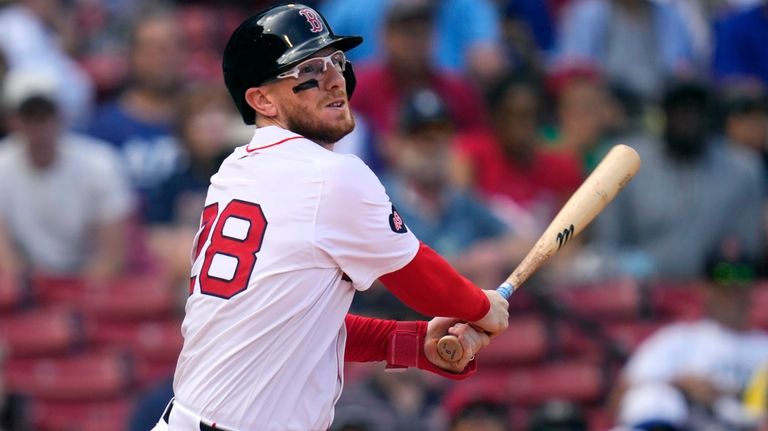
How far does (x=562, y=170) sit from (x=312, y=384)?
511cm

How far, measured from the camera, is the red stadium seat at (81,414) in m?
7.59

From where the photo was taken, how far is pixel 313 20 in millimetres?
4113

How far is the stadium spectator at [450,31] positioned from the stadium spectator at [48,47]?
66.7 inches

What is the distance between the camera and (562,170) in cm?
888

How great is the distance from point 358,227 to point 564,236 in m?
0.81

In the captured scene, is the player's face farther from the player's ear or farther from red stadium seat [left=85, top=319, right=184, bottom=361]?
red stadium seat [left=85, top=319, right=184, bottom=361]

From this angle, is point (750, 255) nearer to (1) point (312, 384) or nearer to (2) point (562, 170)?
(2) point (562, 170)

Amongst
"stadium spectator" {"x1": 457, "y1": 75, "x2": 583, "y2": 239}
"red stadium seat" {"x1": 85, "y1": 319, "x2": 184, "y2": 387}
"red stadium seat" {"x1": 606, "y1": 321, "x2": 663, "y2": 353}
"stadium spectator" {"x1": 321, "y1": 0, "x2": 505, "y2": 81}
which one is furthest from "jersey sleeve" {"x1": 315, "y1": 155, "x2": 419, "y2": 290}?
"stadium spectator" {"x1": 321, "y1": 0, "x2": 505, "y2": 81}

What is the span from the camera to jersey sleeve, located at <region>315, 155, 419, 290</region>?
391 centimetres

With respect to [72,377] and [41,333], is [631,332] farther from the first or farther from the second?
[41,333]

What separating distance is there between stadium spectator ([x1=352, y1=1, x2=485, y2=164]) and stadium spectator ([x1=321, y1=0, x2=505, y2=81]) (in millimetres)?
416

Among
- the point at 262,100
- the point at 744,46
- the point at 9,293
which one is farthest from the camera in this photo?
the point at 744,46

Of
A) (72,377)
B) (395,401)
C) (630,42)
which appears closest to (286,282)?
(395,401)

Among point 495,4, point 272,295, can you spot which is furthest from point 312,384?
point 495,4
